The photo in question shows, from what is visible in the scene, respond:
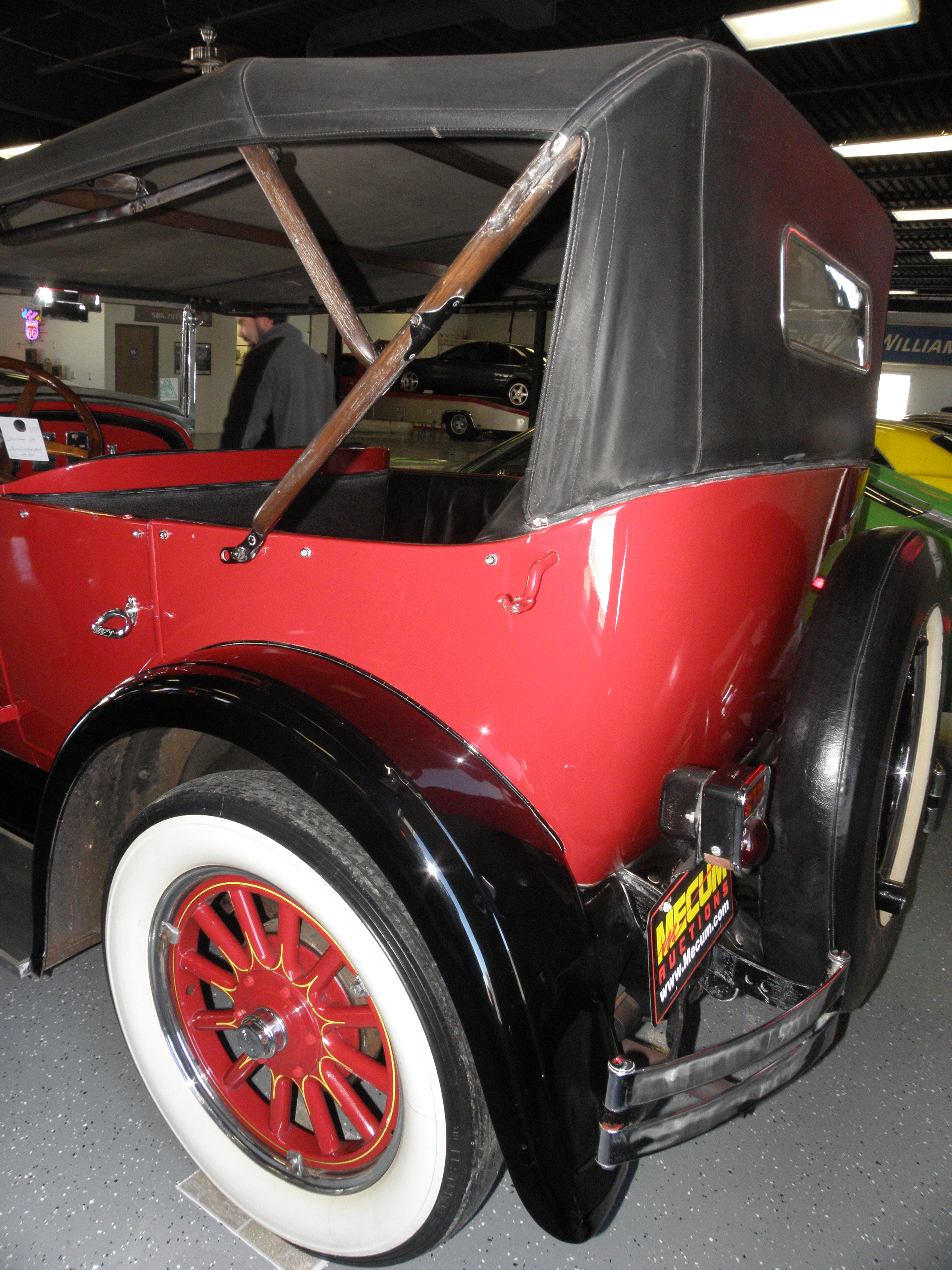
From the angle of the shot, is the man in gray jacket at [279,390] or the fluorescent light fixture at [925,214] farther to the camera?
the fluorescent light fixture at [925,214]

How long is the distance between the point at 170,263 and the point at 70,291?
0.63 m

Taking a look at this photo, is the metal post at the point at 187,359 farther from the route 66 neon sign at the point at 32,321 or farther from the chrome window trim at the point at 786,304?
the chrome window trim at the point at 786,304

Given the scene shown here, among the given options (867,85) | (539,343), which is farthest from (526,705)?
(867,85)

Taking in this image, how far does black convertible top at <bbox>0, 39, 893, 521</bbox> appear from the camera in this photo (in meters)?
1.06

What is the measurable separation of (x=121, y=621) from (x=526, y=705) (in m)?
0.93

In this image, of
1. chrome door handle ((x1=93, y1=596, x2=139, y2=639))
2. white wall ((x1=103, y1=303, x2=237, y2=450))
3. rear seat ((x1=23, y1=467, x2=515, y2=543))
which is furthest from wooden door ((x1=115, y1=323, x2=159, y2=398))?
chrome door handle ((x1=93, y1=596, x2=139, y2=639))

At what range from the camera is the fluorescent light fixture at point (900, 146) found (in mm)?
10211

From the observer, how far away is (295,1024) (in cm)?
141

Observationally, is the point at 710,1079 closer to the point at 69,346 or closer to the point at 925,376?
the point at 69,346

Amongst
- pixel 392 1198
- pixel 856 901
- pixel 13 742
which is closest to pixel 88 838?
pixel 13 742

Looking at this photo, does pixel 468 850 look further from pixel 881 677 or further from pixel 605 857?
pixel 881 677

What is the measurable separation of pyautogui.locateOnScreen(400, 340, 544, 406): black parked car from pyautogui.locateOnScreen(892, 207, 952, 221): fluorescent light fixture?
7784mm

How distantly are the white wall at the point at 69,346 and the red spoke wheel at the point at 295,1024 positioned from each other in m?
13.6

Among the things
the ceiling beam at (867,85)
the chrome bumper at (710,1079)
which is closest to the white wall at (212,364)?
the ceiling beam at (867,85)
